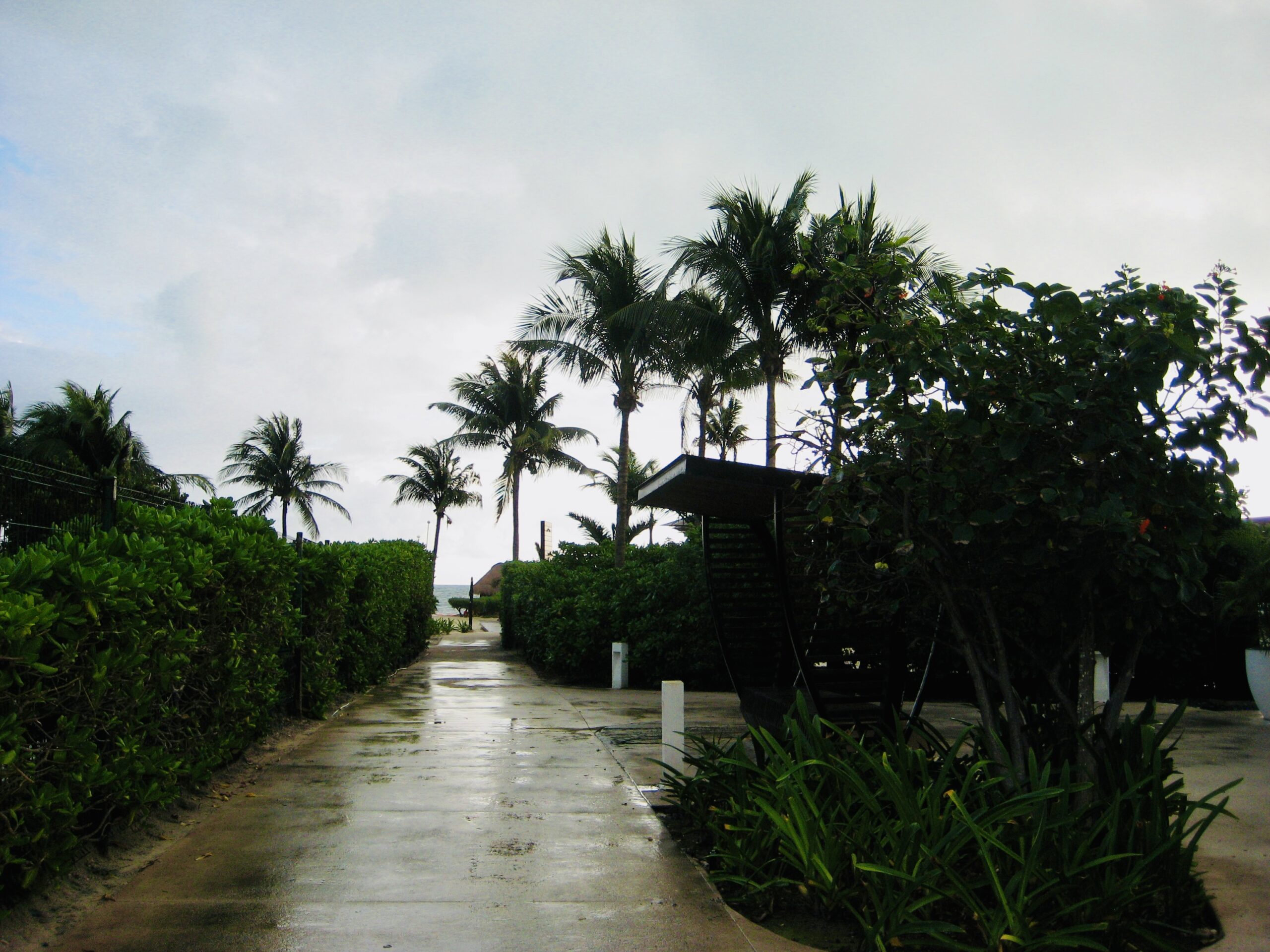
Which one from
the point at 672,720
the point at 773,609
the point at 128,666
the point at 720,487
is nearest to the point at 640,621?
the point at 773,609

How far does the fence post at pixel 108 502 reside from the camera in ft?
21.6

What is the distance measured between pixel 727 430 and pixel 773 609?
3391cm

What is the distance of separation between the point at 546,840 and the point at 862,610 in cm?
231

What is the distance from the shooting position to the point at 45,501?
6.11 m

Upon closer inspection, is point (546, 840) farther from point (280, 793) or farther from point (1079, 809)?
point (1079, 809)

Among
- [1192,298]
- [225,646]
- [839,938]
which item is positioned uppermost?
[1192,298]

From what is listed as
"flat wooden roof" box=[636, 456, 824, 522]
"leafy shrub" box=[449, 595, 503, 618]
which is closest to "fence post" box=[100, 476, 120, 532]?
"flat wooden roof" box=[636, 456, 824, 522]

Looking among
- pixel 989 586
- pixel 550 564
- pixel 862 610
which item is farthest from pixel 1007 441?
pixel 550 564

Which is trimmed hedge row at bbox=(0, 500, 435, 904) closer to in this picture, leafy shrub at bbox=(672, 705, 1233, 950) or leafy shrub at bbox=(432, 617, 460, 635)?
leafy shrub at bbox=(672, 705, 1233, 950)

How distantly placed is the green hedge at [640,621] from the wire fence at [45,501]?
9.99 meters

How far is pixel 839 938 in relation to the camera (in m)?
4.35

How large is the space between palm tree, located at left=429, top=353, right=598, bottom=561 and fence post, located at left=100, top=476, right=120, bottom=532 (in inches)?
1369

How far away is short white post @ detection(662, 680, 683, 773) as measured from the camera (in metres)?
7.34

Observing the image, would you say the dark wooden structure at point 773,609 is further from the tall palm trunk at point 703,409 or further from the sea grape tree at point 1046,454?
the tall palm trunk at point 703,409
